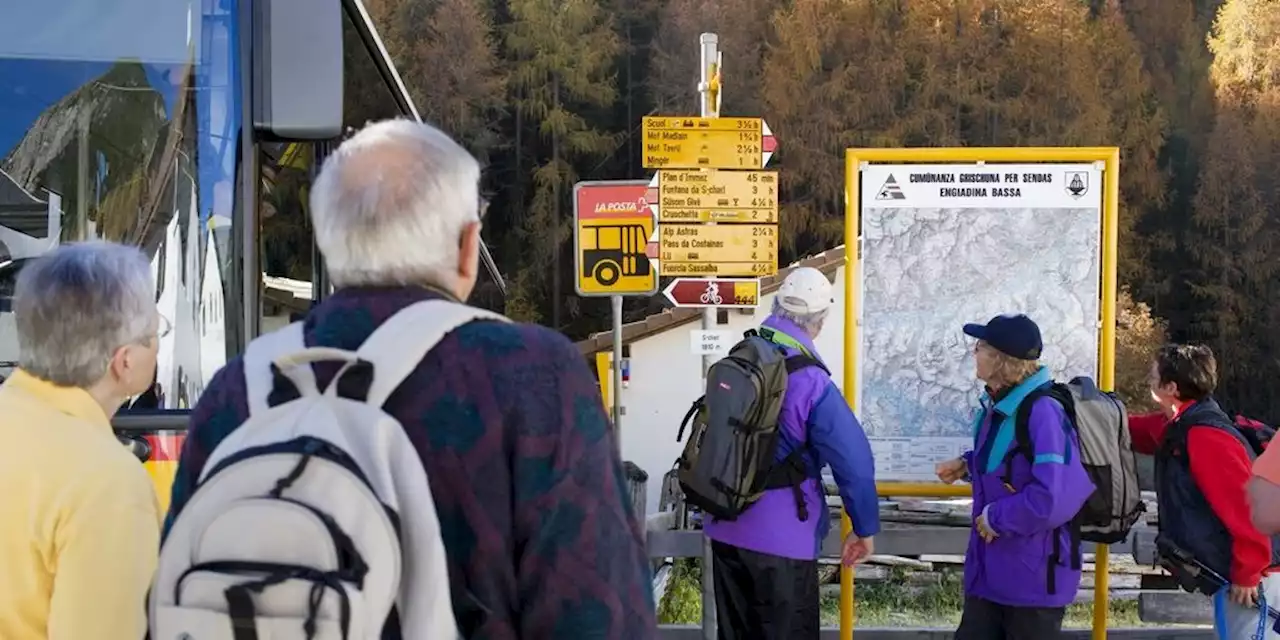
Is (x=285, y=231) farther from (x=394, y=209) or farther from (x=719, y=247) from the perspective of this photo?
(x=719, y=247)

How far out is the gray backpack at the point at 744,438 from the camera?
3.90m

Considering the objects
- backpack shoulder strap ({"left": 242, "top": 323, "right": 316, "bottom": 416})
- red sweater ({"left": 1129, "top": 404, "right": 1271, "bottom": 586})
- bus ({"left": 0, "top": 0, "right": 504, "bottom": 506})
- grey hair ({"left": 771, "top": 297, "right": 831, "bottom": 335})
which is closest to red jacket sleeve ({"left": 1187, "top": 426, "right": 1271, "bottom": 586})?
red sweater ({"left": 1129, "top": 404, "right": 1271, "bottom": 586})

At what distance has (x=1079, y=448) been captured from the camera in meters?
3.79

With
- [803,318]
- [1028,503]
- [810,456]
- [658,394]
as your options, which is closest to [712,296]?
[803,318]

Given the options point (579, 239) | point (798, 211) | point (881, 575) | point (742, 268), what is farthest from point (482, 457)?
point (798, 211)

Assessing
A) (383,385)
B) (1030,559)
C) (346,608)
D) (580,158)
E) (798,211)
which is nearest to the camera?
(346,608)

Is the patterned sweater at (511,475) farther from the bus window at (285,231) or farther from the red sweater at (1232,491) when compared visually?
the red sweater at (1232,491)

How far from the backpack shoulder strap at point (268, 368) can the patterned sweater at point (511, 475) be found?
3 centimetres

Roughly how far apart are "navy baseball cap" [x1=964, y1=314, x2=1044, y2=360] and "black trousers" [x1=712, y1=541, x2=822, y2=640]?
1.03 metres

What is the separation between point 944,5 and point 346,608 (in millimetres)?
32857

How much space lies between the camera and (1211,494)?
Answer: 382 cm

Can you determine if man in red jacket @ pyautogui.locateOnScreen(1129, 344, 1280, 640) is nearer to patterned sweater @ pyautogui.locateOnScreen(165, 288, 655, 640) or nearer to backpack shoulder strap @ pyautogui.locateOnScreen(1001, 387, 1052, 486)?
backpack shoulder strap @ pyautogui.locateOnScreen(1001, 387, 1052, 486)

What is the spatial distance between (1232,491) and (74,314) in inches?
140

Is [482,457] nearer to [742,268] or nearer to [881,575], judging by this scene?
[742,268]
